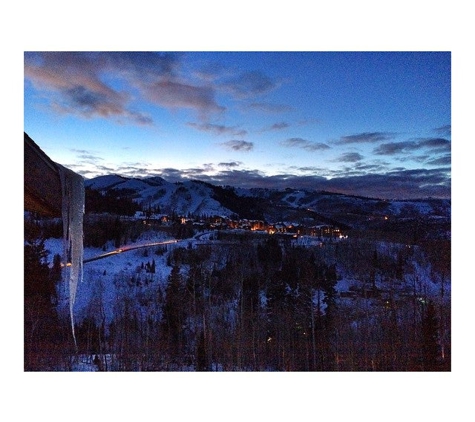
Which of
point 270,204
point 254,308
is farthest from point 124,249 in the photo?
point 270,204

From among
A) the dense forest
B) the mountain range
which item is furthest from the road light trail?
the mountain range

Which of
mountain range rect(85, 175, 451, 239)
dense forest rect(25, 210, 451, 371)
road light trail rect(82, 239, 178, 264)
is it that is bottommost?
dense forest rect(25, 210, 451, 371)

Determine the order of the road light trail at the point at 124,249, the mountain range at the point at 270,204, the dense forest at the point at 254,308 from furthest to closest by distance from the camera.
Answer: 1. the road light trail at the point at 124,249
2. the dense forest at the point at 254,308
3. the mountain range at the point at 270,204

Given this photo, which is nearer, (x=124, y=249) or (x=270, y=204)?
(x=270, y=204)

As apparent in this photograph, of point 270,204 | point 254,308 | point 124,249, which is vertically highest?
point 270,204

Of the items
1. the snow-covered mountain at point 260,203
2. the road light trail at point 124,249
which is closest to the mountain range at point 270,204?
the snow-covered mountain at point 260,203

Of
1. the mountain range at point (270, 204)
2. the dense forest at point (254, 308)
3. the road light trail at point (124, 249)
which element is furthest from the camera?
the road light trail at point (124, 249)

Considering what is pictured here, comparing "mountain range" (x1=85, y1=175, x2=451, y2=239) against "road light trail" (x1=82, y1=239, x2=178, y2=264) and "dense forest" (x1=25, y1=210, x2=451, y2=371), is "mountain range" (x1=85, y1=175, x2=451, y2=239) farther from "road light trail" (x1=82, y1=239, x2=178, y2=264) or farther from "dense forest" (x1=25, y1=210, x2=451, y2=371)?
"road light trail" (x1=82, y1=239, x2=178, y2=264)

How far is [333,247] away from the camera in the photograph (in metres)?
8.53

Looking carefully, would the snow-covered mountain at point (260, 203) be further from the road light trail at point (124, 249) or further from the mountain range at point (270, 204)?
the road light trail at point (124, 249)

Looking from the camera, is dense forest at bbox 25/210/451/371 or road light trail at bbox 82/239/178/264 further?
road light trail at bbox 82/239/178/264

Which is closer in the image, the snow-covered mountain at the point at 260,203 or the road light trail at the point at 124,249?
the snow-covered mountain at the point at 260,203

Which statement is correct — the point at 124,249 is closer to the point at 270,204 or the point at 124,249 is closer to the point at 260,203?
the point at 260,203

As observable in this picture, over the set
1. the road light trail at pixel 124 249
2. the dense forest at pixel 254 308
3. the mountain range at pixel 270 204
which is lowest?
the dense forest at pixel 254 308
